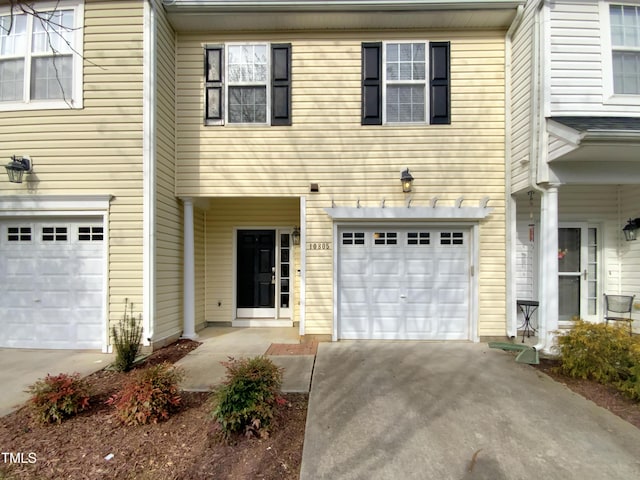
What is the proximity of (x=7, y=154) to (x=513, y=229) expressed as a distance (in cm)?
876

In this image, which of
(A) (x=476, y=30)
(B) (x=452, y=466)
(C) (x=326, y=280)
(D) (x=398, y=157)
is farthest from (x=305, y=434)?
(A) (x=476, y=30)

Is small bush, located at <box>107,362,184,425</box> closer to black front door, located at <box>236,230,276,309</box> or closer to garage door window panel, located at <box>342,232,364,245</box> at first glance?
garage door window panel, located at <box>342,232,364,245</box>

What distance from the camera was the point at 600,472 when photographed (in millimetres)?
2516

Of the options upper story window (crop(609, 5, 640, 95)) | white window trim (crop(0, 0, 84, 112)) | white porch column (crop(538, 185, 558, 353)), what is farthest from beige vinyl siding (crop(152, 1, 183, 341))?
upper story window (crop(609, 5, 640, 95))

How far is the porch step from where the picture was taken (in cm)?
474

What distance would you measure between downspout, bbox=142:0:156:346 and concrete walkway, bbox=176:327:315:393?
1100 mm

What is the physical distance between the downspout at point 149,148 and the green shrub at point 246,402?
9.50ft

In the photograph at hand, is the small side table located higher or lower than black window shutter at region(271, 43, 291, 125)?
lower

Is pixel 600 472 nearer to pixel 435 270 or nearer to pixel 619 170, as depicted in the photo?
pixel 435 270

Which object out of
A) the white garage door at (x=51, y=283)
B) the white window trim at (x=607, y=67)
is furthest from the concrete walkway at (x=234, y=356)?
the white window trim at (x=607, y=67)

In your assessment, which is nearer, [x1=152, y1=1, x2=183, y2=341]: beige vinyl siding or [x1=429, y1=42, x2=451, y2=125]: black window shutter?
[x1=152, y1=1, x2=183, y2=341]: beige vinyl siding

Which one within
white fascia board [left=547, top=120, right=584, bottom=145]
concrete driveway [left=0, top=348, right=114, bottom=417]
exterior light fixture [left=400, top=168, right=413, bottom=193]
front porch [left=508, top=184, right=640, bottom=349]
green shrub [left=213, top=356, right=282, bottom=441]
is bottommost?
concrete driveway [left=0, top=348, right=114, bottom=417]

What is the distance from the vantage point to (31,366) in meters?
4.64

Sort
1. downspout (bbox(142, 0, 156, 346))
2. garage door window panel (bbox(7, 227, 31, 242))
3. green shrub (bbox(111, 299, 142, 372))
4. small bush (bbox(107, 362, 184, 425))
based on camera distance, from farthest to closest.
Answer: garage door window panel (bbox(7, 227, 31, 242))
downspout (bbox(142, 0, 156, 346))
green shrub (bbox(111, 299, 142, 372))
small bush (bbox(107, 362, 184, 425))
